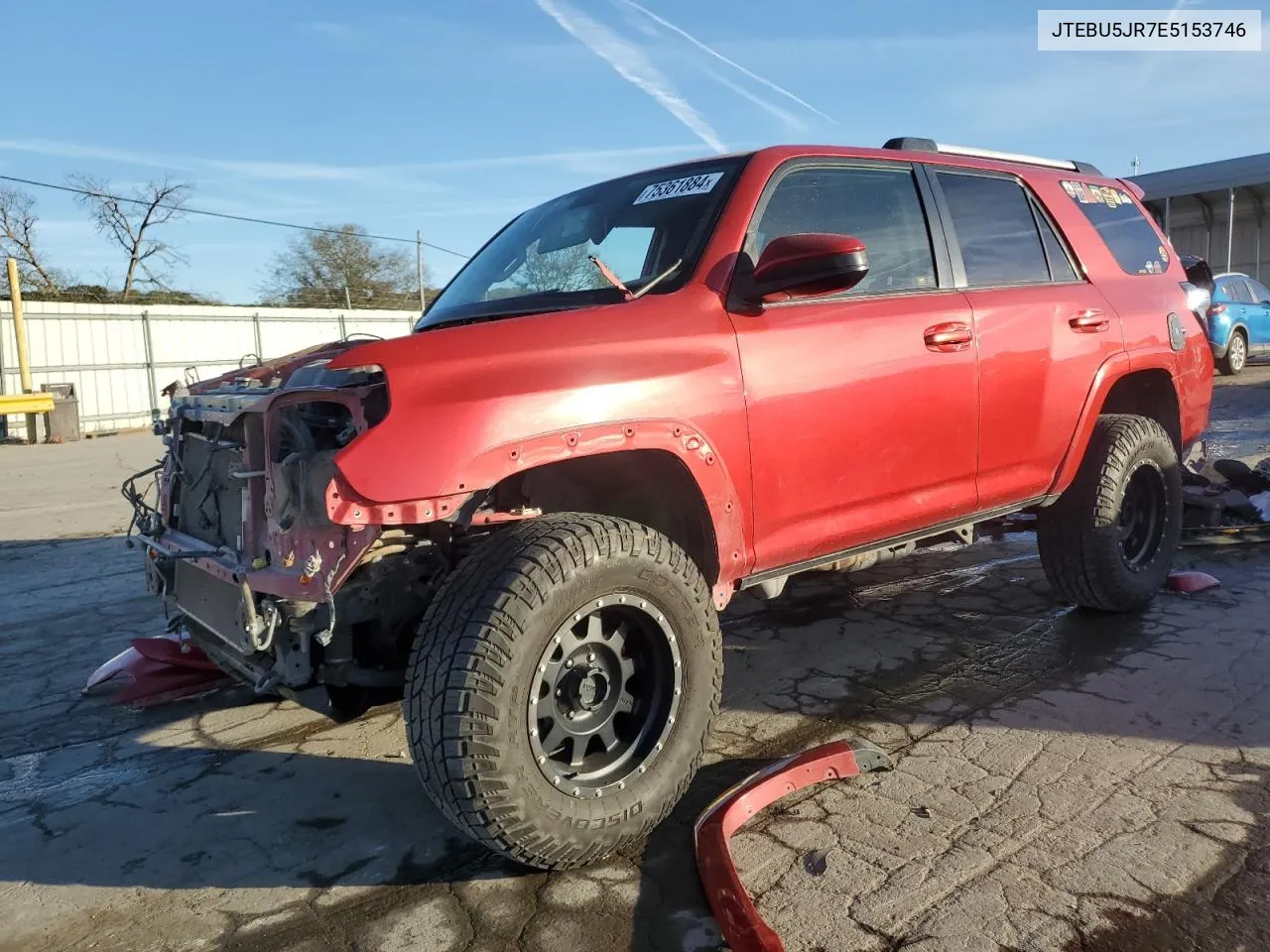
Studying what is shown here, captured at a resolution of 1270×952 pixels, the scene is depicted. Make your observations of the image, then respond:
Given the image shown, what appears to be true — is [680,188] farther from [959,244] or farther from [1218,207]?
[1218,207]

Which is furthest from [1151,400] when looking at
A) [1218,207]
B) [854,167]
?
[1218,207]

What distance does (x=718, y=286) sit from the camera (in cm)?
283

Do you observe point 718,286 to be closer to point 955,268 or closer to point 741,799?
point 955,268

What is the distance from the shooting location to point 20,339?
18031 mm

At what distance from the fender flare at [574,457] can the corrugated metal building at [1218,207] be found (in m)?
22.6

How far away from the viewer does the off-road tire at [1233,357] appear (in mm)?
14727

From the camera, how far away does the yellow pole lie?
1723 cm

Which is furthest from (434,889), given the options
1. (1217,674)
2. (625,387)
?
(1217,674)

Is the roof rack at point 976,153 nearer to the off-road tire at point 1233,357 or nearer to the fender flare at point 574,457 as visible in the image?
the fender flare at point 574,457

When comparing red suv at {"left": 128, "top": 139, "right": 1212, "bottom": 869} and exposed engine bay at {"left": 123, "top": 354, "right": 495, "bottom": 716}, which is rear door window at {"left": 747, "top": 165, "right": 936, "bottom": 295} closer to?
red suv at {"left": 128, "top": 139, "right": 1212, "bottom": 869}

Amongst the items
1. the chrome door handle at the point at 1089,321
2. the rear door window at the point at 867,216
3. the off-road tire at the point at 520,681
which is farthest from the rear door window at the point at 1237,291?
the off-road tire at the point at 520,681

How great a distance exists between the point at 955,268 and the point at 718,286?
1.25 meters

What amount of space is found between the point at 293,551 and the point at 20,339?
19381 mm

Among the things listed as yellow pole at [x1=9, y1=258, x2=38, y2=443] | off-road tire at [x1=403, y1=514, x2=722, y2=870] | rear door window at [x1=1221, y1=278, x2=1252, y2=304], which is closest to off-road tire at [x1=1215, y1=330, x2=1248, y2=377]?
rear door window at [x1=1221, y1=278, x2=1252, y2=304]
